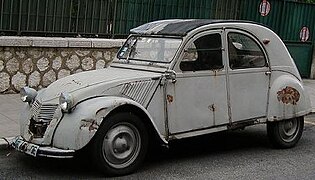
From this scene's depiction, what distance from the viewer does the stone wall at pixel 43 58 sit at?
10188 mm

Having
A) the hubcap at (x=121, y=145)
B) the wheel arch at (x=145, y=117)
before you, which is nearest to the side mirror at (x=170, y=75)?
the wheel arch at (x=145, y=117)

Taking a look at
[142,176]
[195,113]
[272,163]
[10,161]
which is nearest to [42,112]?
[10,161]

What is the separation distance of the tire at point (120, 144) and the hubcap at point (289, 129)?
231 cm

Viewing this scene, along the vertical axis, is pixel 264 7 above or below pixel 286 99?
above

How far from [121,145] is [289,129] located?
2828mm

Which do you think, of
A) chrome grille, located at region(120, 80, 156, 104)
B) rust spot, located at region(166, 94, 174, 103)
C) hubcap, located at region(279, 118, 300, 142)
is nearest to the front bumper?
chrome grille, located at region(120, 80, 156, 104)

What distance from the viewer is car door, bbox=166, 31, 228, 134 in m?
6.38

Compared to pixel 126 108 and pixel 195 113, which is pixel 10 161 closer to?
pixel 126 108

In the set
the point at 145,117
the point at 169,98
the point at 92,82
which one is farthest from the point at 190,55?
the point at 92,82

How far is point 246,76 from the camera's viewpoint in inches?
277

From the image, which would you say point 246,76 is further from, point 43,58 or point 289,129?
point 43,58

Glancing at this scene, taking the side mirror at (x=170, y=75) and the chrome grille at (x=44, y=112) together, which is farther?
the side mirror at (x=170, y=75)

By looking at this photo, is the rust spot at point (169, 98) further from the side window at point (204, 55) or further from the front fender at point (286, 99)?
the front fender at point (286, 99)

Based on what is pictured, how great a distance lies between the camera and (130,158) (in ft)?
19.9
